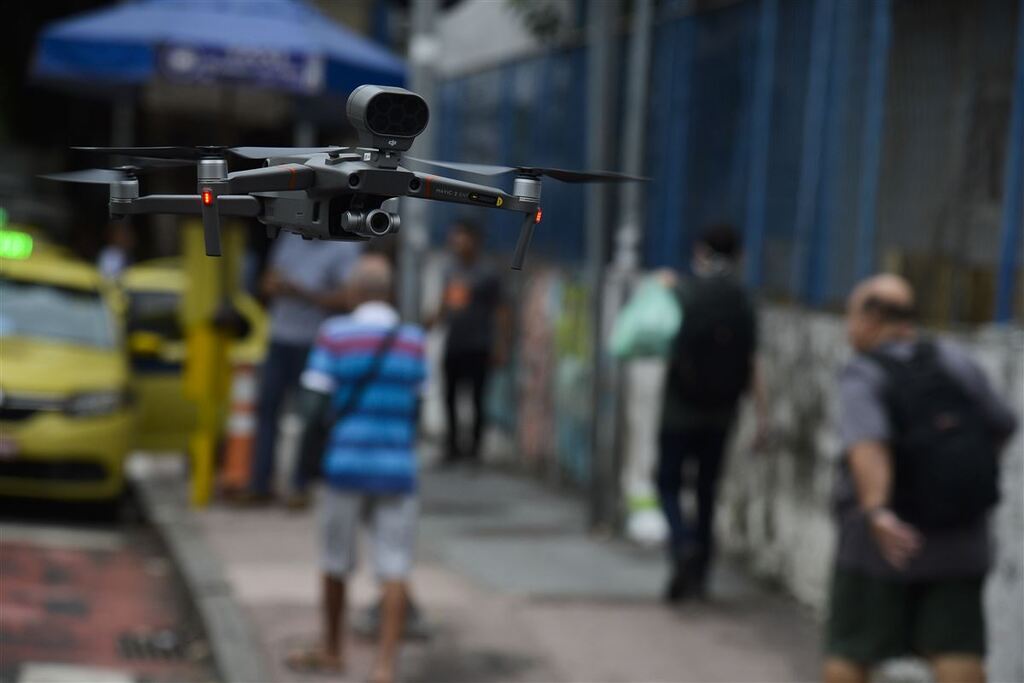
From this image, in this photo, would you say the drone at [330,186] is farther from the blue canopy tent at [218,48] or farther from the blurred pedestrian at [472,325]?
the blurred pedestrian at [472,325]

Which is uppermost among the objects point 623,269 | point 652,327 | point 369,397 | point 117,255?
point 623,269

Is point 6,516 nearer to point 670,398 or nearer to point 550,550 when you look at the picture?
point 550,550

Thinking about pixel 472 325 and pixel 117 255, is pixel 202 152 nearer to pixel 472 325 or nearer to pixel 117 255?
pixel 472 325

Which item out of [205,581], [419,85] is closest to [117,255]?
[205,581]

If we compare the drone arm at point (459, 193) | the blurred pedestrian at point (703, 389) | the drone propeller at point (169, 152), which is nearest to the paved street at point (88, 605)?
the blurred pedestrian at point (703, 389)

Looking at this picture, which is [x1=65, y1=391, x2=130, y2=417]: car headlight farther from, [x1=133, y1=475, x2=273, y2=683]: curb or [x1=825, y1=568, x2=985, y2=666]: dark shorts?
[x1=825, y1=568, x2=985, y2=666]: dark shorts

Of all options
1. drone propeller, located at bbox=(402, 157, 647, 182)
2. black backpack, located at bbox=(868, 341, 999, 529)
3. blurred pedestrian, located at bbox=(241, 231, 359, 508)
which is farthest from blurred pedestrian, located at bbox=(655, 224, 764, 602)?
drone propeller, located at bbox=(402, 157, 647, 182)

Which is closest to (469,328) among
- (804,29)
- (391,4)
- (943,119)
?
(804,29)
